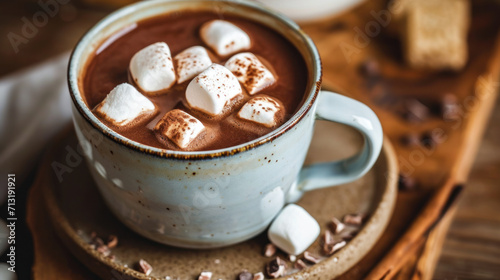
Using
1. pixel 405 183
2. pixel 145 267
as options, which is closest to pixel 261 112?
pixel 145 267

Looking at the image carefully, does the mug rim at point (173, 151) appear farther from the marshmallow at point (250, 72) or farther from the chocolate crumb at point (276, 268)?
the chocolate crumb at point (276, 268)

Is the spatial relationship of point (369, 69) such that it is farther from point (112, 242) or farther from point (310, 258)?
point (112, 242)

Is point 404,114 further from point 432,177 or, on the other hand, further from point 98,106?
point 98,106

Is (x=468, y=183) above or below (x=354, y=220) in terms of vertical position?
below

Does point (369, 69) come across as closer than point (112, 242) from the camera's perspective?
No

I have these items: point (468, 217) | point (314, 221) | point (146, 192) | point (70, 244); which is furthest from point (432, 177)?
point (70, 244)

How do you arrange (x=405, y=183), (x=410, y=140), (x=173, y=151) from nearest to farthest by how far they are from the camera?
(x=173, y=151) < (x=405, y=183) < (x=410, y=140)

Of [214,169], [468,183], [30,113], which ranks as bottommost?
[468,183]

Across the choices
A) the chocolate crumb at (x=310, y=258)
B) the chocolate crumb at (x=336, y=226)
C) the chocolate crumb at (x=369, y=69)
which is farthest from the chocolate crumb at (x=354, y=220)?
the chocolate crumb at (x=369, y=69)
